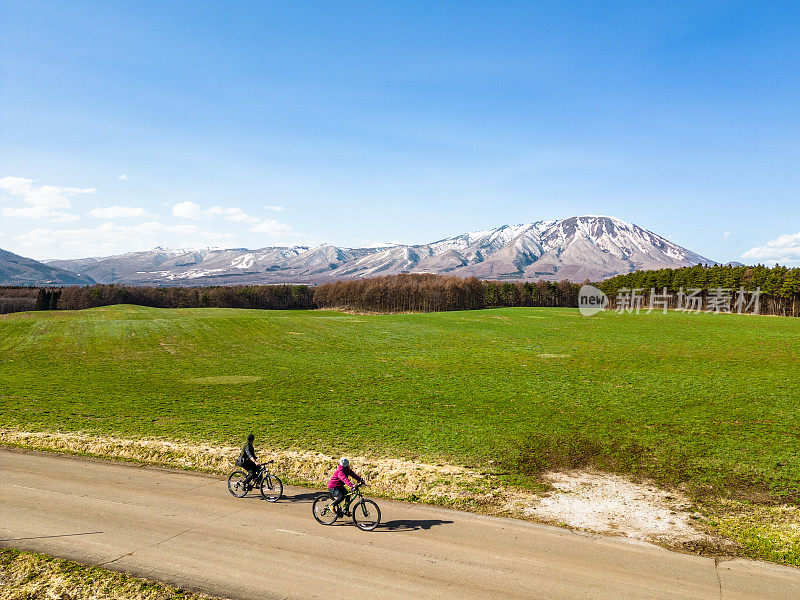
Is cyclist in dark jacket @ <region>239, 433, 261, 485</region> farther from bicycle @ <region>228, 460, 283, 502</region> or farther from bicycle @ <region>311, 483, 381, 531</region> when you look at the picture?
bicycle @ <region>311, 483, 381, 531</region>

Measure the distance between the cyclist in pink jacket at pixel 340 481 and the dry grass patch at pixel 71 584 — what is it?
5396 mm

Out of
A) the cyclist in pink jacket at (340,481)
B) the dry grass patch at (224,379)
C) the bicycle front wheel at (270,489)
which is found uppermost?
the cyclist in pink jacket at (340,481)

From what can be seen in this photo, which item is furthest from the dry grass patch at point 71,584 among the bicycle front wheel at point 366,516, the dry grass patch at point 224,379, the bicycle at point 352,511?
the dry grass patch at point 224,379

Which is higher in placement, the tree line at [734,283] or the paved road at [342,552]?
the tree line at [734,283]

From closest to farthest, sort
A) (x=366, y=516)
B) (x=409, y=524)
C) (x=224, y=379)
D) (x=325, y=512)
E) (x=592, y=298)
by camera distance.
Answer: (x=366, y=516), (x=409, y=524), (x=325, y=512), (x=224, y=379), (x=592, y=298)

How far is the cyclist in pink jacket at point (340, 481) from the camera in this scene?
55.8ft

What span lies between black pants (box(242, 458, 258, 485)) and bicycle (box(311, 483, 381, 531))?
3.36 metres

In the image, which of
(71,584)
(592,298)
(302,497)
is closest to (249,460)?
(302,497)

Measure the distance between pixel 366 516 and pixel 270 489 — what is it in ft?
17.6

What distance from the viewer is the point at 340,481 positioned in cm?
1719

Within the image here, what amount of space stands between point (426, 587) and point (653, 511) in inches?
446

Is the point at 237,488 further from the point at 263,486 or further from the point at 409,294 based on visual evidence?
the point at 409,294

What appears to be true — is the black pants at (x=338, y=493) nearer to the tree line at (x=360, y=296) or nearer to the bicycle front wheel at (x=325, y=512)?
the bicycle front wheel at (x=325, y=512)

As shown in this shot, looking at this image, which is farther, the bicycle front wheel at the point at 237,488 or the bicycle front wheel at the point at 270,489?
the bicycle front wheel at the point at 237,488
